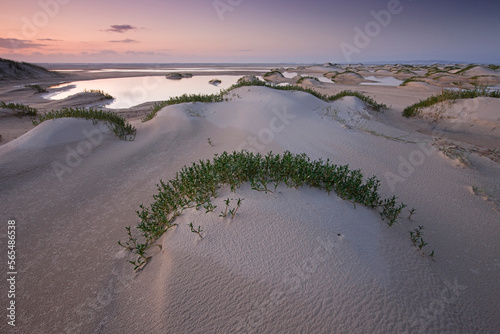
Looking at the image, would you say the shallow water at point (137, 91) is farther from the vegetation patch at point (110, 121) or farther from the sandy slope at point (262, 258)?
the sandy slope at point (262, 258)

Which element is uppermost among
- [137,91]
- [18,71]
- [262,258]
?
[18,71]

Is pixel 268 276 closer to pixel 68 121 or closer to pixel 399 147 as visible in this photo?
pixel 399 147

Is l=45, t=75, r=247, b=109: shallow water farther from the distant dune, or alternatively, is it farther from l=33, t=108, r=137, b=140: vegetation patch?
the distant dune

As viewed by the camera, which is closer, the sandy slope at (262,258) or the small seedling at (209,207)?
the sandy slope at (262,258)

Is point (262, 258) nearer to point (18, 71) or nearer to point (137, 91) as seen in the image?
point (137, 91)

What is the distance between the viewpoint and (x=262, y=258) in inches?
83.0

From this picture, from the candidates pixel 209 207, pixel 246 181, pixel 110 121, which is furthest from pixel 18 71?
pixel 209 207

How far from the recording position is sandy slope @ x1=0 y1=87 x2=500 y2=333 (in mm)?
1750

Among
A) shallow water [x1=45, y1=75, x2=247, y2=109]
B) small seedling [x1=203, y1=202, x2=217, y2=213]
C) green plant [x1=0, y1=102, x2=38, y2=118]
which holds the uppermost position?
small seedling [x1=203, y1=202, x2=217, y2=213]

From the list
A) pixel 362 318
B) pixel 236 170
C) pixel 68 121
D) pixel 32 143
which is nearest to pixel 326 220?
pixel 362 318

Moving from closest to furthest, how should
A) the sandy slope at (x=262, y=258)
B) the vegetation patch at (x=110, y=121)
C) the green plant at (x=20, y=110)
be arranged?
the sandy slope at (x=262, y=258), the vegetation patch at (x=110, y=121), the green plant at (x=20, y=110)

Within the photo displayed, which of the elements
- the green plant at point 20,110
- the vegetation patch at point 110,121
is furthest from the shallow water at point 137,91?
the vegetation patch at point 110,121

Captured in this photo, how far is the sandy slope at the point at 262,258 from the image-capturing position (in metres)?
1.75

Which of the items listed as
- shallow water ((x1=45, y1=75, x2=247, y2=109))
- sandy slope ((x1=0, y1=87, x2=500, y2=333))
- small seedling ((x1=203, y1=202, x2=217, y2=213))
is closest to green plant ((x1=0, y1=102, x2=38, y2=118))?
shallow water ((x1=45, y1=75, x2=247, y2=109))
